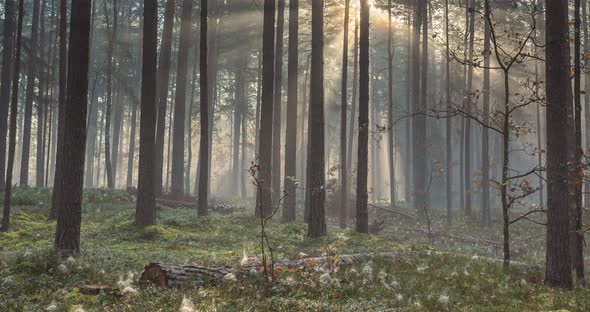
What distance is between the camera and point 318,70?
16.3 meters

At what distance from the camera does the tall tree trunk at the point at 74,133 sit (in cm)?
1084

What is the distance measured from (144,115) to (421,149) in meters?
23.9

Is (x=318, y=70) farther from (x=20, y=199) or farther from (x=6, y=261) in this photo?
(x=20, y=199)

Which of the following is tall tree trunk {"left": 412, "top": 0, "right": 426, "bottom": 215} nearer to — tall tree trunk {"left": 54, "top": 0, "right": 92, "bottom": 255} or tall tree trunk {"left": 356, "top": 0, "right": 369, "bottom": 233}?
tall tree trunk {"left": 356, "top": 0, "right": 369, "bottom": 233}

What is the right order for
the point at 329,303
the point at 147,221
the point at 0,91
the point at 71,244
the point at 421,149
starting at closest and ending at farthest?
1. the point at 329,303
2. the point at 71,244
3. the point at 147,221
4. the point at 0,91
5. the point at 421,149

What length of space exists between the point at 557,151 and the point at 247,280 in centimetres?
654

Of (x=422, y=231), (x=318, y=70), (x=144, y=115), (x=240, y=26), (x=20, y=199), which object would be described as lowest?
(x=422, y=231)

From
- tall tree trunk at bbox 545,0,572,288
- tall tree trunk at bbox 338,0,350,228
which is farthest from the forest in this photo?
tall tree trunk at bbox 338,0,350,228

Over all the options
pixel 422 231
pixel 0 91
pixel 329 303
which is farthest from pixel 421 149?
pixel 329 303

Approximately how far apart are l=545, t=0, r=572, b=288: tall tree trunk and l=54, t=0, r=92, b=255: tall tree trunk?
10.00 meters

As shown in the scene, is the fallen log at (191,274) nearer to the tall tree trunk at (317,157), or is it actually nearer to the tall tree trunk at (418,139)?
the tall tree trunk at (317,157)

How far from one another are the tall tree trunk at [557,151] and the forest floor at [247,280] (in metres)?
0.59

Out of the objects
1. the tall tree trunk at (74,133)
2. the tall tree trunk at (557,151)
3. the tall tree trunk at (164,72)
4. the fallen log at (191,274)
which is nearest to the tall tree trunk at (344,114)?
the tall tree trunk at (164,72)

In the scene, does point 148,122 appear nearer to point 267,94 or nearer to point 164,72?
point 267,94
